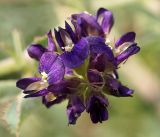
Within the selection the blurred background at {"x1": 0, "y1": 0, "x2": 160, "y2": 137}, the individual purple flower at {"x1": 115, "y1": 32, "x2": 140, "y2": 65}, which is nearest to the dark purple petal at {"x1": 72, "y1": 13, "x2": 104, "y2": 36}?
the individual purple flower at {"x1": 115, "y1": 32, "x2": 140, "y2": 65}

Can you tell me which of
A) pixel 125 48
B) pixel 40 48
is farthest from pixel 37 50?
pixel 125 48

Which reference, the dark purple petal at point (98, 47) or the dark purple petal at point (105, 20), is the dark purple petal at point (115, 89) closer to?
the dark purple petal at point (98, 47)

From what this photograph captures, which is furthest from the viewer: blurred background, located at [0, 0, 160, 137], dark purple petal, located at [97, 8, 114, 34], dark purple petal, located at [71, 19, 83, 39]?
blurred background, located at [0, 0, 160, 137]

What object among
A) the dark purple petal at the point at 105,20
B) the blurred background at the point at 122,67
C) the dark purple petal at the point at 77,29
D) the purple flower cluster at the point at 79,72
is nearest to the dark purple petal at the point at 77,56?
the purple flower cluster at the point at 79,72

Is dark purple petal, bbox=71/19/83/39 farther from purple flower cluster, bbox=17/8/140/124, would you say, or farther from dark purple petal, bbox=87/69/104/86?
dark purple petal, bbox=87/69/104/86

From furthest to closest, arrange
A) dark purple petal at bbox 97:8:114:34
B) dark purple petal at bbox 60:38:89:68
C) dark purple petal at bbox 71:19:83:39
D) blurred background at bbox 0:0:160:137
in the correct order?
blurred background at bbox 0:0:160:137, dark purple petal at bbox 97:8:114:34, dark purple petal at bbox 71:19:83:39, dark purple petal at bbox 60:38:89:68

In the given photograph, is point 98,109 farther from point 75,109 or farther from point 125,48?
point 125,48

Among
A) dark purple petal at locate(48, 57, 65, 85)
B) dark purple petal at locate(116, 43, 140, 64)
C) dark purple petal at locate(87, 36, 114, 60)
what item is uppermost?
dark purple petal at locate(87, 36, 114, 60)
